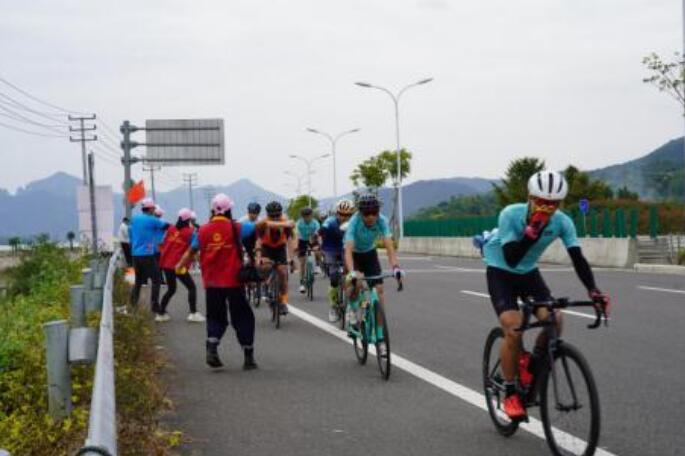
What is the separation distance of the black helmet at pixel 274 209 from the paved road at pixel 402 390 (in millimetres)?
1576

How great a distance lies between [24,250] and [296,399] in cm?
2170

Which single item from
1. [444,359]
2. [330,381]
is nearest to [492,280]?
[330,381]

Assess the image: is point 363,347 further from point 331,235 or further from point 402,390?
point 331,235

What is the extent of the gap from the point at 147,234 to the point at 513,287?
9.12 meters

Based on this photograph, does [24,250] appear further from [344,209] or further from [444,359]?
[444,359]

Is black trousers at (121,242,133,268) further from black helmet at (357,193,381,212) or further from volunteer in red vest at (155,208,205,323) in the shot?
black helmet at (357,193,381,212)

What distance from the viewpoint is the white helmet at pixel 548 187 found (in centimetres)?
540

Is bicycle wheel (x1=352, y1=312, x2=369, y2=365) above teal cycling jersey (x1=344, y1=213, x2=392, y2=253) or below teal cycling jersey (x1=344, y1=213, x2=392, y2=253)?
below

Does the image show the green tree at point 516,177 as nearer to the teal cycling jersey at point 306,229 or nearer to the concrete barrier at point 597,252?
the concrete barrier at point 597,252

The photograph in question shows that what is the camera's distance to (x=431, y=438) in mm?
6180

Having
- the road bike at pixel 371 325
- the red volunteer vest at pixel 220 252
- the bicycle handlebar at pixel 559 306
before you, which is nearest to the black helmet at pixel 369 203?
the road bike at pixel 371 325

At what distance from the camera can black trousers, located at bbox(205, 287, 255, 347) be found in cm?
941

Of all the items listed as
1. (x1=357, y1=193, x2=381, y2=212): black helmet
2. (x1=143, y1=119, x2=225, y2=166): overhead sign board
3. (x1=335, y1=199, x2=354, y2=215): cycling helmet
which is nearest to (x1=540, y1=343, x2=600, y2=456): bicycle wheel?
(x1=357, y1=193, x2=381, y2=212): black helmet

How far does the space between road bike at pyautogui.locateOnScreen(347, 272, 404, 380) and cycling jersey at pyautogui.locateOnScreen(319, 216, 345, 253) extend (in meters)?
4.26
